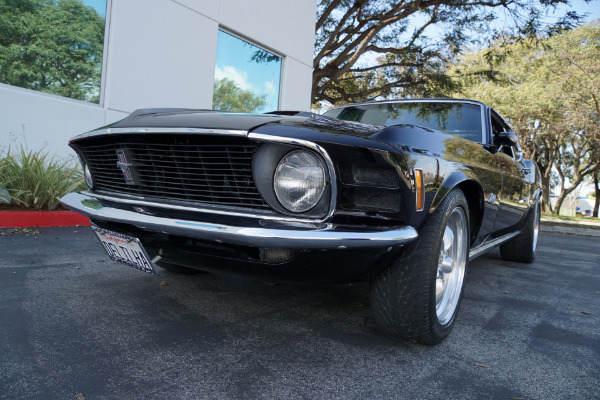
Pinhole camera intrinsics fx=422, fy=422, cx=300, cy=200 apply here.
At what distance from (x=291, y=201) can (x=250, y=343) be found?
2.35 ft

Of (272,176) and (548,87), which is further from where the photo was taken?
(548,87)

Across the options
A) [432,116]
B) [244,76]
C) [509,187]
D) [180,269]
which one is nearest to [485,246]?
[509,187]

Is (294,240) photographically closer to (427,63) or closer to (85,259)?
(85,259)

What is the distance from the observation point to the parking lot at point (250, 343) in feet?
5.05

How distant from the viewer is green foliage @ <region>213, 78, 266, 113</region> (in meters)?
7.00

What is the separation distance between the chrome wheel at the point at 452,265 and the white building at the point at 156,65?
15.6 ft

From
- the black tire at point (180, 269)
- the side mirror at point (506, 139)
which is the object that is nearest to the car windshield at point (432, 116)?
the side mirror at point (506, 139)

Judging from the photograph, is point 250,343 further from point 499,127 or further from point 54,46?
point 54,46

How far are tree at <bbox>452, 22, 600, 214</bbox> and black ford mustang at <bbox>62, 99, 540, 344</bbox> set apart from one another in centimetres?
1081

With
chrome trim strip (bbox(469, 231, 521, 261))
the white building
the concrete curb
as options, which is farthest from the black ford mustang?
the concrete curb

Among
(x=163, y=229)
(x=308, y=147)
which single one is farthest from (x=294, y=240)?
(x=163, y=229)

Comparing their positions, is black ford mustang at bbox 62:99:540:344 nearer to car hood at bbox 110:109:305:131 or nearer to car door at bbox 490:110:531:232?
car hood at bbox 110:109:305:131

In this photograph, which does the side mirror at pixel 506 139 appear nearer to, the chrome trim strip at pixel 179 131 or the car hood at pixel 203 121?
the car hood at pixel 203 121

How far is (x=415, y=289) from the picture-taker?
177 centimetres
